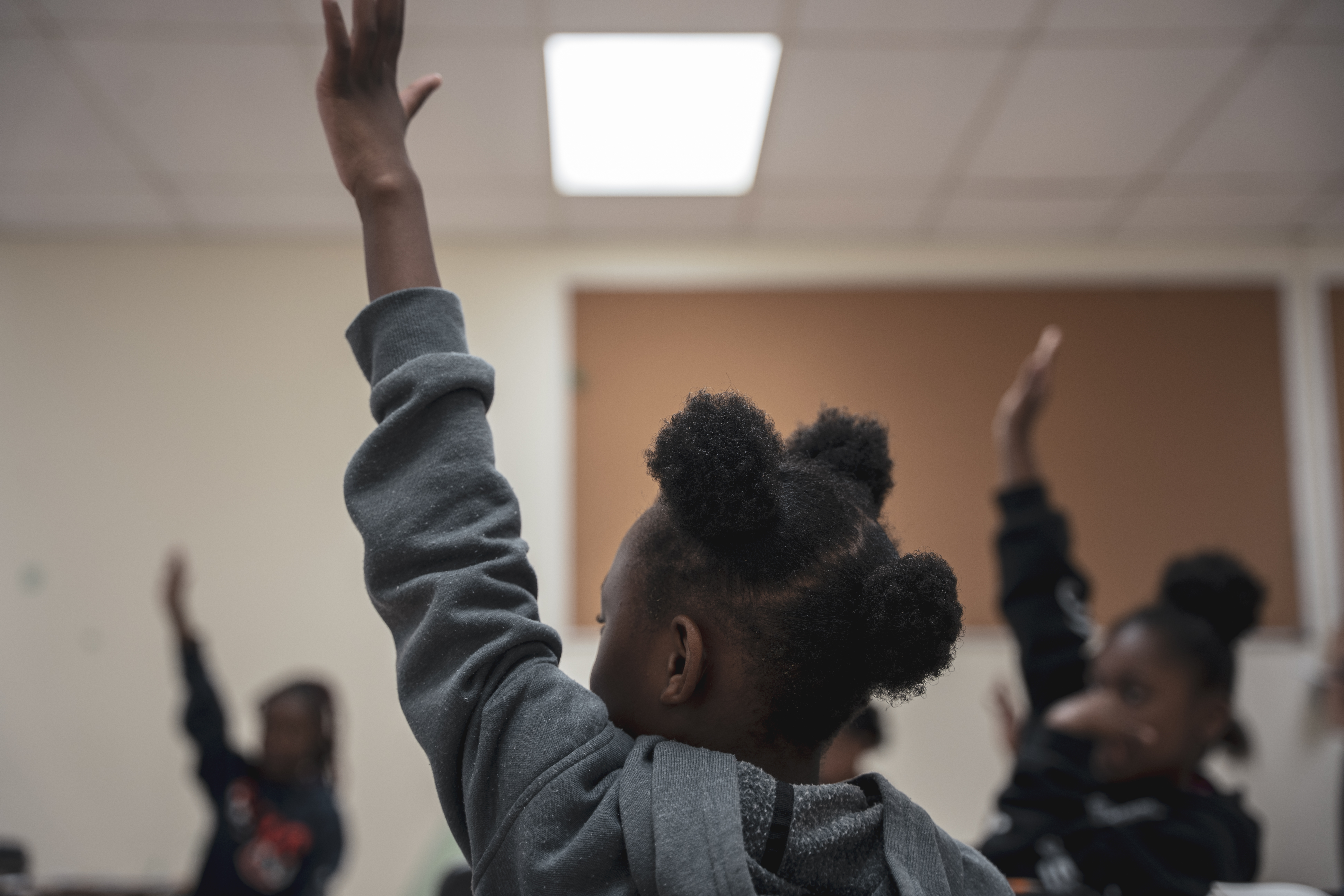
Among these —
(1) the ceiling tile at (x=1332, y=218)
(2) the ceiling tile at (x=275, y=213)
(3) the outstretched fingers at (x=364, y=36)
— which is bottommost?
(3) the outstretched fingers at (x=364, y=36)

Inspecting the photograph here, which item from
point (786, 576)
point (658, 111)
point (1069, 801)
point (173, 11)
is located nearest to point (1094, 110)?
point (658, 111)

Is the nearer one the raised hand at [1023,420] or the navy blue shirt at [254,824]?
the raised hand at [1023,420]

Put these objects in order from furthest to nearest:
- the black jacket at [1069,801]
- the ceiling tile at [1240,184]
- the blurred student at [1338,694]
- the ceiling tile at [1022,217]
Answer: the ceiling tile at [1022,217]
the ceiling tile at [1240,184]
the blurred student at [1338,694]
the black jacket at [1069,801]

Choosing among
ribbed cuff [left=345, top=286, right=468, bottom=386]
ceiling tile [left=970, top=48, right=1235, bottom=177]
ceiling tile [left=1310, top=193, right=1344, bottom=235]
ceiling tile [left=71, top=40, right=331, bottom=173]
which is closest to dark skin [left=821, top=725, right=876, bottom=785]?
ribbed cuff [left=345, top=286, right=468, bottom=386]

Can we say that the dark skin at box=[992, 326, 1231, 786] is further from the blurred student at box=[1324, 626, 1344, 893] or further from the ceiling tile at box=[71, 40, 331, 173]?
the ceiling tile at box=[71, 40, 331, 173]

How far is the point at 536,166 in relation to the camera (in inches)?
114

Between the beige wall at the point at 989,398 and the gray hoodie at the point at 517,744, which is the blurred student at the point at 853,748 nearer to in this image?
the beige wall at the point at 989,398

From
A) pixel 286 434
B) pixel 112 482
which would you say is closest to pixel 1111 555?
pixel 286 434

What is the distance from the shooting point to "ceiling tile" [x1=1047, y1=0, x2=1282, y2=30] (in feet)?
7.39

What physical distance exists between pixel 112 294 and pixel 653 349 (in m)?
1.93

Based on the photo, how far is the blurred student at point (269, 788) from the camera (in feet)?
7.51

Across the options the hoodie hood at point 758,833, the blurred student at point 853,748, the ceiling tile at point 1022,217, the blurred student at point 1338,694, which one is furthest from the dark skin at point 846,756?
the ceiling tile at point 1022,217

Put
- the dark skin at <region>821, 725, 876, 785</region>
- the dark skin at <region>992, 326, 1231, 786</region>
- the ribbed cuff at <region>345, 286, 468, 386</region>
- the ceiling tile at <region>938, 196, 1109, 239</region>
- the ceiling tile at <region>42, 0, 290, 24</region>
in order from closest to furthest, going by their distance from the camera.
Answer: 1. the ribbed cuff at <region>345, 286, 468, 386</region>
2. the dark skin at <region>992, 326, 1231, 786</region>
3. the dark skin at <region>821, 725, 876, 785</region>
4. the ceiling tile at <region>42, 0, 290, 24</region>
5. the ceiling tile at <region>938, 196, 1109, 239</region>

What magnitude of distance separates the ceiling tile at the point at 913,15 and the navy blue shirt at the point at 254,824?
2305 millimetres
